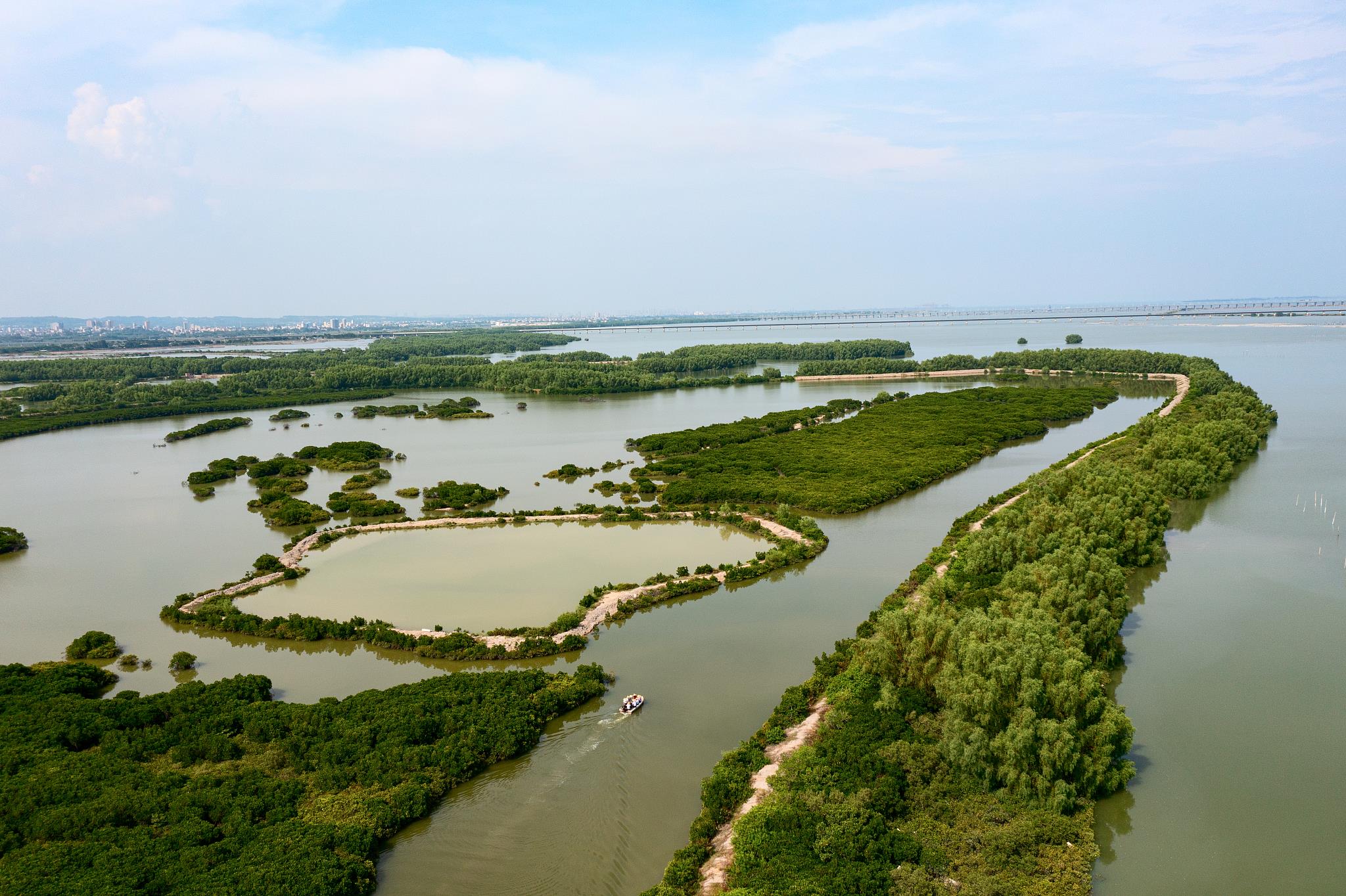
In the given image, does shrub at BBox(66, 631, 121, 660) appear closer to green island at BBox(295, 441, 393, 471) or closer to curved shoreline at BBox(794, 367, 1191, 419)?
green island at BBox(295, 441, 393, 471)

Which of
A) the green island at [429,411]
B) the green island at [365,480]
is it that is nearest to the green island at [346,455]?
the green island at [365,480]

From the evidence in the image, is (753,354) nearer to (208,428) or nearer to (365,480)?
(208,428)

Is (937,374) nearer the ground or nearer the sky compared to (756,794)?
nearer the sky

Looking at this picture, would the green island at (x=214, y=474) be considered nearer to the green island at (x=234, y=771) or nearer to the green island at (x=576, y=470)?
the green island at (x=576, y=470)

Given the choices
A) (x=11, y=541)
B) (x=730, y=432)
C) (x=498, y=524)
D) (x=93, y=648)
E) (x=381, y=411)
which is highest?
(x=381, y=411)

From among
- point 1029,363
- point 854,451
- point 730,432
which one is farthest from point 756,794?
point 1029,363
